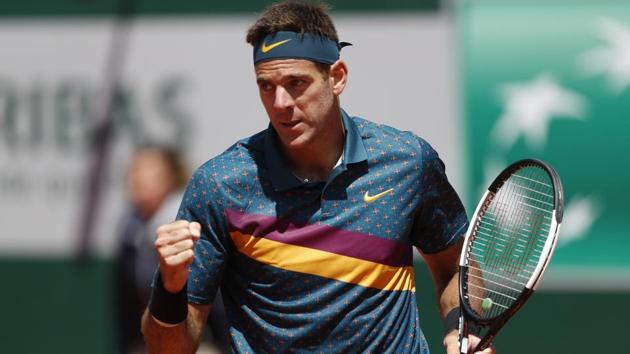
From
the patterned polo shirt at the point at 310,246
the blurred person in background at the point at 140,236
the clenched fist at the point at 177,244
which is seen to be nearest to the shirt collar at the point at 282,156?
the patterned polo shirt at the point at 310,246

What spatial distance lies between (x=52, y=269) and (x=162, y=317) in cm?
475

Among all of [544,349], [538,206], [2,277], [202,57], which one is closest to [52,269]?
[2,277]

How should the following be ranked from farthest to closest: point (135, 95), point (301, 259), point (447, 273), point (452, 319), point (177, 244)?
point (135, 95), point (447, 273), point (452, 319), point (301, 259), point (177, 244)

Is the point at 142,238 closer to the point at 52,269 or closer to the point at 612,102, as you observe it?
the point at 52,269

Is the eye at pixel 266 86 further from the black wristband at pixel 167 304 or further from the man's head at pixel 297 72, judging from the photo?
the black wristband at pixel 167 304

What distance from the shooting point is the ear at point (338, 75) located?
3762 mm

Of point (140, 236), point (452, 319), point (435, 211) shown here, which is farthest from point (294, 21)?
point (140, 236)

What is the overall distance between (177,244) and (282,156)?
522mm

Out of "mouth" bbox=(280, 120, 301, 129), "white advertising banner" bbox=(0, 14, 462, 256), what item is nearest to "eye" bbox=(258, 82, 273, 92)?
"mouth" bbox=(280, 120, 301, 129)

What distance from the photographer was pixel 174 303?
11.5 feet

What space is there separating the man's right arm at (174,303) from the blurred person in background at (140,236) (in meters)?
3.41

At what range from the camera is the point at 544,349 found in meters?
7.78

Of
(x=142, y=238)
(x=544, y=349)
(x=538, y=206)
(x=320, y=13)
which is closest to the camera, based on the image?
(x=320, y=13)

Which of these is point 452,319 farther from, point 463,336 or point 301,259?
point 301,259
